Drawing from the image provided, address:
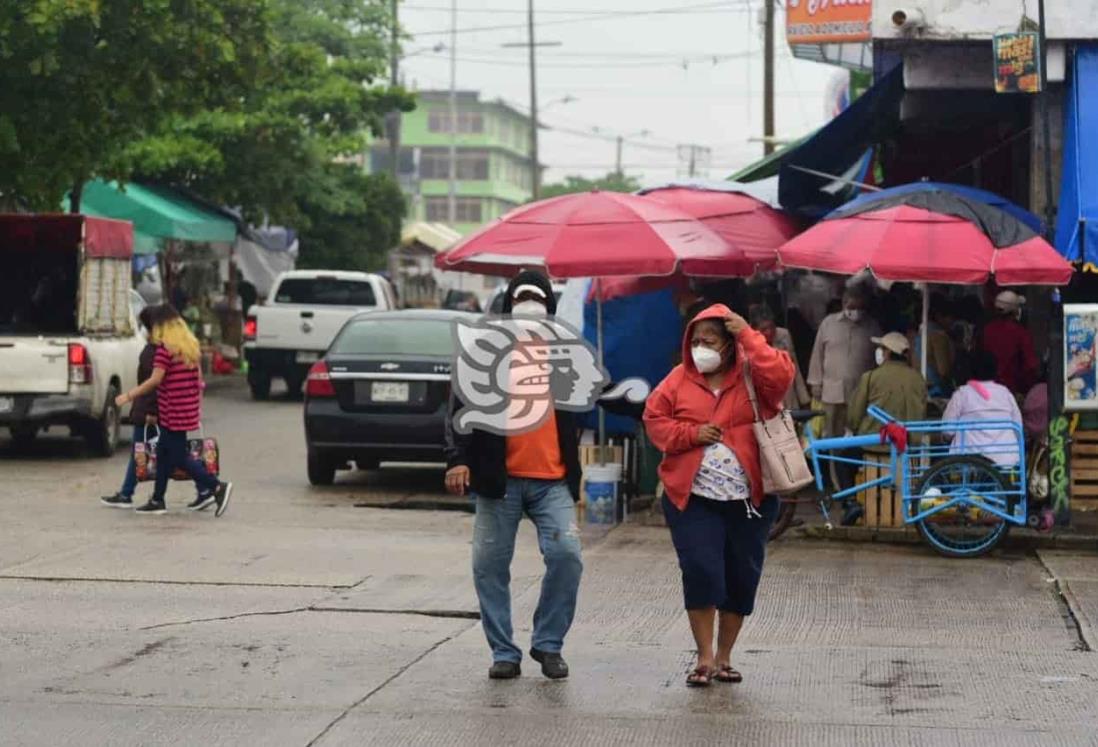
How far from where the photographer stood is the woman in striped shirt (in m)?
14.8

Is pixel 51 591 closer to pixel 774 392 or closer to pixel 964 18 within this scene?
pixel 774 392

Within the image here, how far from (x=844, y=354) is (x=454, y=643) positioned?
6582 millimetres

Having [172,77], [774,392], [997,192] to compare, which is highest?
[172,77]

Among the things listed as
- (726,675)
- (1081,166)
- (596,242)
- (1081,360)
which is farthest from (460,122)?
(726,675)

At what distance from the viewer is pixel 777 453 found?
8.09 meters

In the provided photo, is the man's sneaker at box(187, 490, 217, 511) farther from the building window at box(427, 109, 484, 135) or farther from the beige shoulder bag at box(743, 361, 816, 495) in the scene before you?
the building window at box(427, 109, 484, 135)

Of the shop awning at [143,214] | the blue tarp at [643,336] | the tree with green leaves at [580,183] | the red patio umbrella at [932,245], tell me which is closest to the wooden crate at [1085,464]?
the red patio umbrella at [932,245]

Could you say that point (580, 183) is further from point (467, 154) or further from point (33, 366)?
point (33, 366)

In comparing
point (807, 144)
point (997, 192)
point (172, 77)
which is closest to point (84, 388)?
point (172, 77)

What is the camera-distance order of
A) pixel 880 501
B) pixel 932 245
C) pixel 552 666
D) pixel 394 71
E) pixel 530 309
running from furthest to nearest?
1. pixel 394 71
2. pixel 880 501
3. pixel 932 245
4. pixel 530 309
5. pixel 552 666

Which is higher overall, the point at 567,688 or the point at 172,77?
the point at 172,77

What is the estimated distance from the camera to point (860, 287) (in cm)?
1541

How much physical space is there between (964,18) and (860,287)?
7.63 feet

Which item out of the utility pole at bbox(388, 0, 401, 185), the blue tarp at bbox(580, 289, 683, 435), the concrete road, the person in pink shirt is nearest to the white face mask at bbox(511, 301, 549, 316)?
the concrete road
